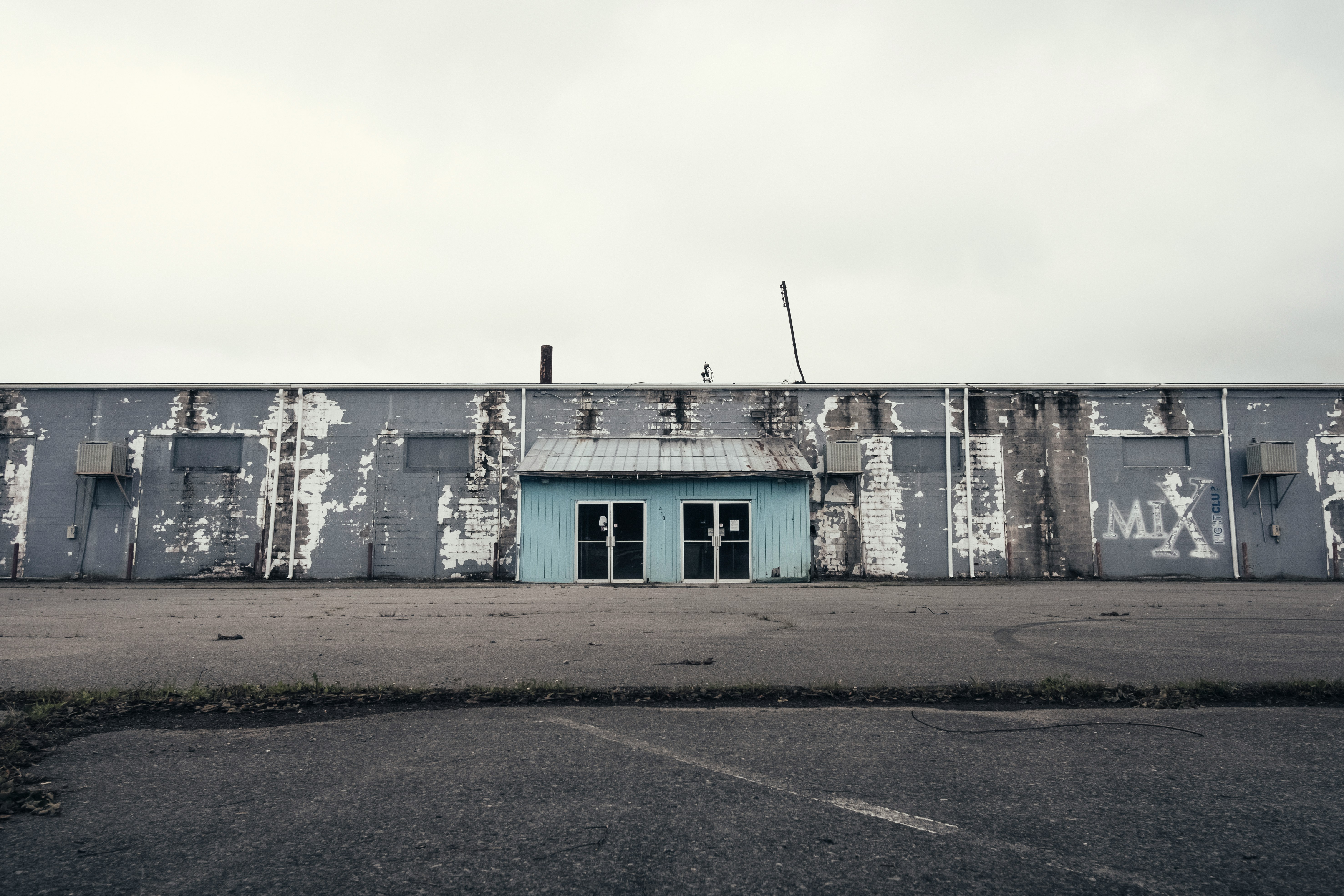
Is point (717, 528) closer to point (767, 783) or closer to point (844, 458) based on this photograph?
point (844, 458)

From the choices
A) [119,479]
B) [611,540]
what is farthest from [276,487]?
[611,540]

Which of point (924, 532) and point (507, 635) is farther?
point (924, 532)

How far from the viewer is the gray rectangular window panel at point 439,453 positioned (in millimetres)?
20641

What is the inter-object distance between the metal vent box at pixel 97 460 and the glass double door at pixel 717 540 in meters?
16.3

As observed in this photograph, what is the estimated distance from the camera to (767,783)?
11.0ft

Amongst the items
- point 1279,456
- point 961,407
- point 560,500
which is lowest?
point 560,500

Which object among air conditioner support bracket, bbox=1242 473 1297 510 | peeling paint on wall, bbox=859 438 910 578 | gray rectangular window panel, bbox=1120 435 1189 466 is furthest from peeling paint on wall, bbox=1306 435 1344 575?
peeling paint on wall, bbox=859 438 910 578

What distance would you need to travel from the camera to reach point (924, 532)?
20.5 m

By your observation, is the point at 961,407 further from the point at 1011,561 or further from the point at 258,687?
Result: the point at 258,687

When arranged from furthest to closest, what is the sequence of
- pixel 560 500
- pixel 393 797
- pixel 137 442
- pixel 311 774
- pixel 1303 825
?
pixel 137 442 < pixel 560 500 < pixel 311 774 < pixel 393 797 < pixel 1303 825

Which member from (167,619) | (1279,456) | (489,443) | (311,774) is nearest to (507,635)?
(311,774)

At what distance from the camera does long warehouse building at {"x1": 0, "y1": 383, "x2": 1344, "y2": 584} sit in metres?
19.7

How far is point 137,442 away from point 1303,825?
2571 centimetres

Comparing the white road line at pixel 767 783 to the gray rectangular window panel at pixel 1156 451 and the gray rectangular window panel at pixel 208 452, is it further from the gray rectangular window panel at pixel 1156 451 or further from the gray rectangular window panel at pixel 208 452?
the gray rectangular window panel at pixel 1156 451
